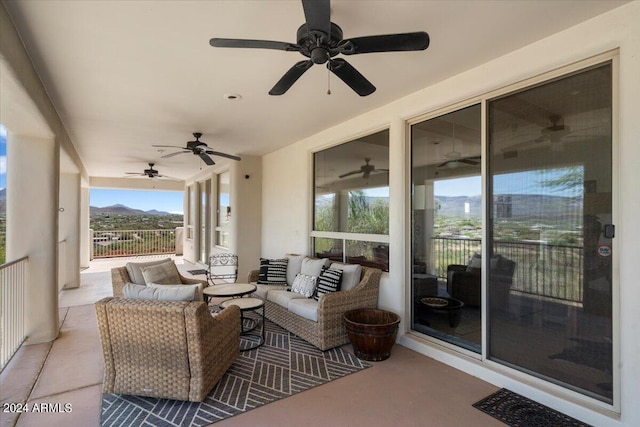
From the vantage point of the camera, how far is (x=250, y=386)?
8.87ft

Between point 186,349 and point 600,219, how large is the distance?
3125mm

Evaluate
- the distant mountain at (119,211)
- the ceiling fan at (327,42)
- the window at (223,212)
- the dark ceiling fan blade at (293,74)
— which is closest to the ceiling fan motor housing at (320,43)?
the ceiling fan at (327,42)

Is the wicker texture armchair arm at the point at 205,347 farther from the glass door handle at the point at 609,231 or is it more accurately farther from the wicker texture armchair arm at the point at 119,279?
the glass door handle at the point at 609,231

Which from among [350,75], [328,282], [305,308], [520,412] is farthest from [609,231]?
[305,308]

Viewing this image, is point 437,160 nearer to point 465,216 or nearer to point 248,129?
point 465,216

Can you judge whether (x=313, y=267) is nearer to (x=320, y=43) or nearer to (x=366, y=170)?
(x=366, y=170)

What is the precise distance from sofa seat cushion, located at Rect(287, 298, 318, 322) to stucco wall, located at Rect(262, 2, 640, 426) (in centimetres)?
87

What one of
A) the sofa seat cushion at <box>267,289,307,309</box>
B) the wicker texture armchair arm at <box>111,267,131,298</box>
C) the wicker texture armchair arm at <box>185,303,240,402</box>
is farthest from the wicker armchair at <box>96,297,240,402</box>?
the sofa seat cushion at <box>267,289,307,309</box>

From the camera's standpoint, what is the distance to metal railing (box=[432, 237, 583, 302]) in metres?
2.39

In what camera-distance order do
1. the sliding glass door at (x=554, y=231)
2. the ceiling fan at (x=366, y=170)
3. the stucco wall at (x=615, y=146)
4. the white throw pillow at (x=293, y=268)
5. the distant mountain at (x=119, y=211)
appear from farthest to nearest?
1. the distant mountain at (x=119, y=211)
2. the white throw pillow at (x=293, y=268)
3. the ceiling fan at (x=366, y=170)
4. the sliding glass door at (x=554, y=231)
5. the stucco wall at (x=615, y=146)

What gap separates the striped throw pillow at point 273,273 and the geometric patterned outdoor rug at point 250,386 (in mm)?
1119

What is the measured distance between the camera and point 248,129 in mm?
4867

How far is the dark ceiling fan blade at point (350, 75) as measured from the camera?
215cm

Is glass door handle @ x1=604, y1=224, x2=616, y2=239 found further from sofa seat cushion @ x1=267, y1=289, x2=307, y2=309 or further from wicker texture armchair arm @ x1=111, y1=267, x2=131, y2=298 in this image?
wicker texture armchair arm @ x1=111, y1=267, x2=131, y2=298
